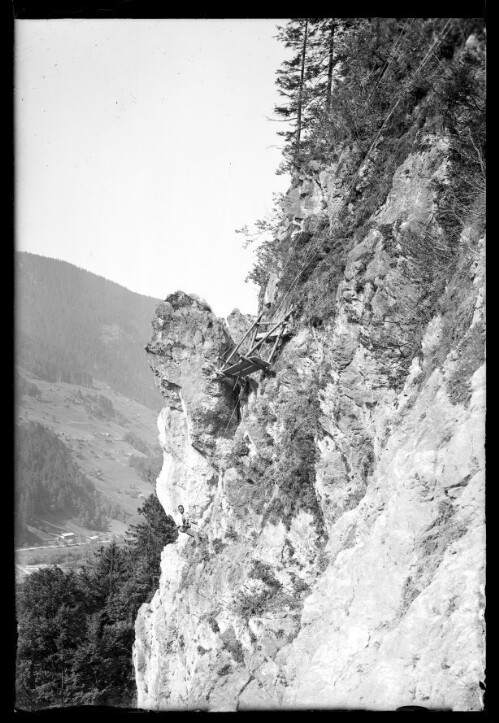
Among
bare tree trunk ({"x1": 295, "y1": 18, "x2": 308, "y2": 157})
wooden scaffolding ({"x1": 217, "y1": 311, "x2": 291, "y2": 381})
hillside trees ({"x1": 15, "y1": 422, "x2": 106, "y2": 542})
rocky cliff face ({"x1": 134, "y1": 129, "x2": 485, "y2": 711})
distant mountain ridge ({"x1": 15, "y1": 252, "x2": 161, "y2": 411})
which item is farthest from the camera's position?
distant mountain ridge ({"x1": 15, "y1": 252, "x2": 161, "y2": 411})

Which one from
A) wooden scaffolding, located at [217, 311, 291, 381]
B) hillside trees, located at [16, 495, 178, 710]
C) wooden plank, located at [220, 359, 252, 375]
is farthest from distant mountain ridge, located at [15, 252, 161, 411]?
wooden scaffolding, located at [217, 311, 291, 381]

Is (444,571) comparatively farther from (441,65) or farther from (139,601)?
(139,601)

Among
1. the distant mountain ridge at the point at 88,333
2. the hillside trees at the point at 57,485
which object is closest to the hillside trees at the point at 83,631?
the hillside trees at the point at 57,485

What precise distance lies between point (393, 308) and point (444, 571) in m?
6.09

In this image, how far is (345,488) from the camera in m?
12.4

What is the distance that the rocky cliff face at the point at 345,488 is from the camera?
6039 mm

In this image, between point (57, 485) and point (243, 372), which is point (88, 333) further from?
point (243, 372)

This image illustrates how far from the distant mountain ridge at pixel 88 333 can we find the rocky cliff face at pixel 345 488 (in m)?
136

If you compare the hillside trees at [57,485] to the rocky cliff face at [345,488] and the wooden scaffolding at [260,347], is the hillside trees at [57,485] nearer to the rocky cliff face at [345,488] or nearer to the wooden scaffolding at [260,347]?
the rocky cliff face at [345,488]

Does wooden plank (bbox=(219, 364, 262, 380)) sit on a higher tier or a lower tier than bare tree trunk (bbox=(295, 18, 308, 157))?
lower

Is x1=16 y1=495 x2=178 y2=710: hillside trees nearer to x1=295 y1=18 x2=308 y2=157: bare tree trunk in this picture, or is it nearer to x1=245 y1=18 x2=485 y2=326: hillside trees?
x1=245 y1=18 x2=485 y2=326: hillside trees

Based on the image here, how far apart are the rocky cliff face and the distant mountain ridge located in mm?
136144

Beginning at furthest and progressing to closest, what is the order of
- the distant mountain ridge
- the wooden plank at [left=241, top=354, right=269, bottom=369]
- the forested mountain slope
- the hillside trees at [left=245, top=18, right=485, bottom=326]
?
the distant mountain ridge, the wooden plank at [left=241, top=354, right=269, bottom=369], the hillside trees at [left=245, top=18, right=485, bottom=326], the forested mountain slope

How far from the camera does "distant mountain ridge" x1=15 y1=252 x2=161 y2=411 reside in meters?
155
